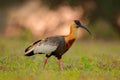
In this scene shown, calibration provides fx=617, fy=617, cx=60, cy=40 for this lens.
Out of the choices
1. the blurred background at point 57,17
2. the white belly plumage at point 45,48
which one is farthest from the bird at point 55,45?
the blurred background at point 57,17

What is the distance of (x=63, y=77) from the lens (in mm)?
12031

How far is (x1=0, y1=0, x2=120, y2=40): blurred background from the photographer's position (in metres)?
29.3

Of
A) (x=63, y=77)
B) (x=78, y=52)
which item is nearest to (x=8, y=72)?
(x=63, y=77)

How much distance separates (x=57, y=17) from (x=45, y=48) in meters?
16.7

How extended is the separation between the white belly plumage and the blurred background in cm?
1422

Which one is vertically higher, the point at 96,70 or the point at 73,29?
the point at 73,29

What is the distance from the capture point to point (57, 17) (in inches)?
1194

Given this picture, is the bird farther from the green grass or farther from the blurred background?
the blurred background

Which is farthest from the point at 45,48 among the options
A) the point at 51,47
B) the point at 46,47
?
the point at 51,47

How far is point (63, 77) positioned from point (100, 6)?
17.4 metres

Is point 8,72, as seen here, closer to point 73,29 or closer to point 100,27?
point 73,29

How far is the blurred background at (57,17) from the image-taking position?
2931 cm

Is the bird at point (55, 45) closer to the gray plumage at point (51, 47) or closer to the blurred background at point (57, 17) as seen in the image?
the gray plumage at point (51, 47)

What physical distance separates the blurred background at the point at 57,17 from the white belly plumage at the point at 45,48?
1422 centimetres
